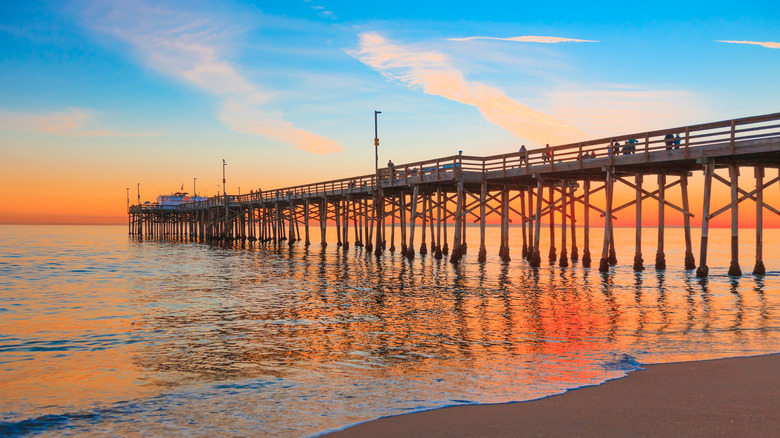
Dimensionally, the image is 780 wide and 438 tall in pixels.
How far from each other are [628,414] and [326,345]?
20.3 ft

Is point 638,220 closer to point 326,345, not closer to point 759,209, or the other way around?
point 759,209

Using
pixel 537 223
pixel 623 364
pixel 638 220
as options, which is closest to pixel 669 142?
pixel 638 220

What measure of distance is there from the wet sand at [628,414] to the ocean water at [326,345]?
17.6 inches

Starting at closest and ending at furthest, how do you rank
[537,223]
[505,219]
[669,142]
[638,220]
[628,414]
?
[628,414] → [669,142] → [638,220] → [537,223] → [505,219]

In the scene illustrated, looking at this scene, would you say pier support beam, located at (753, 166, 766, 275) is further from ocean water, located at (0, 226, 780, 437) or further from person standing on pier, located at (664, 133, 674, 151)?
person standing on pier, located at (664, 133, 674, 151)

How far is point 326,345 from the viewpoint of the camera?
36.7 feet

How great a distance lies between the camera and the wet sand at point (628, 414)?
5.68 metres

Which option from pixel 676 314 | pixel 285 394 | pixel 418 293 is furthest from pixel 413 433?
pixel 418 293

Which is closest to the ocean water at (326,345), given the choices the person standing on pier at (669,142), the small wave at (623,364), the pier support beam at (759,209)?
the small wave at (623,364)

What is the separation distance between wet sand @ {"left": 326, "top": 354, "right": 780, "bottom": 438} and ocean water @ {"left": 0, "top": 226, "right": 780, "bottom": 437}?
1.46 feet

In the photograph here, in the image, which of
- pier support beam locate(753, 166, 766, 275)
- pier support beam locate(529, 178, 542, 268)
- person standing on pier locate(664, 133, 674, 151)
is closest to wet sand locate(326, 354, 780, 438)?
person standing on pier locate(664, 133, 674, 151)

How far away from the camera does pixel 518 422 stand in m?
6.02

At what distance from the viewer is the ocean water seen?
23.2 ft

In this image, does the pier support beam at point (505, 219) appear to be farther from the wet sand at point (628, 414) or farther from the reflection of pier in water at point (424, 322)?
the wet sand at point (628, 414)
